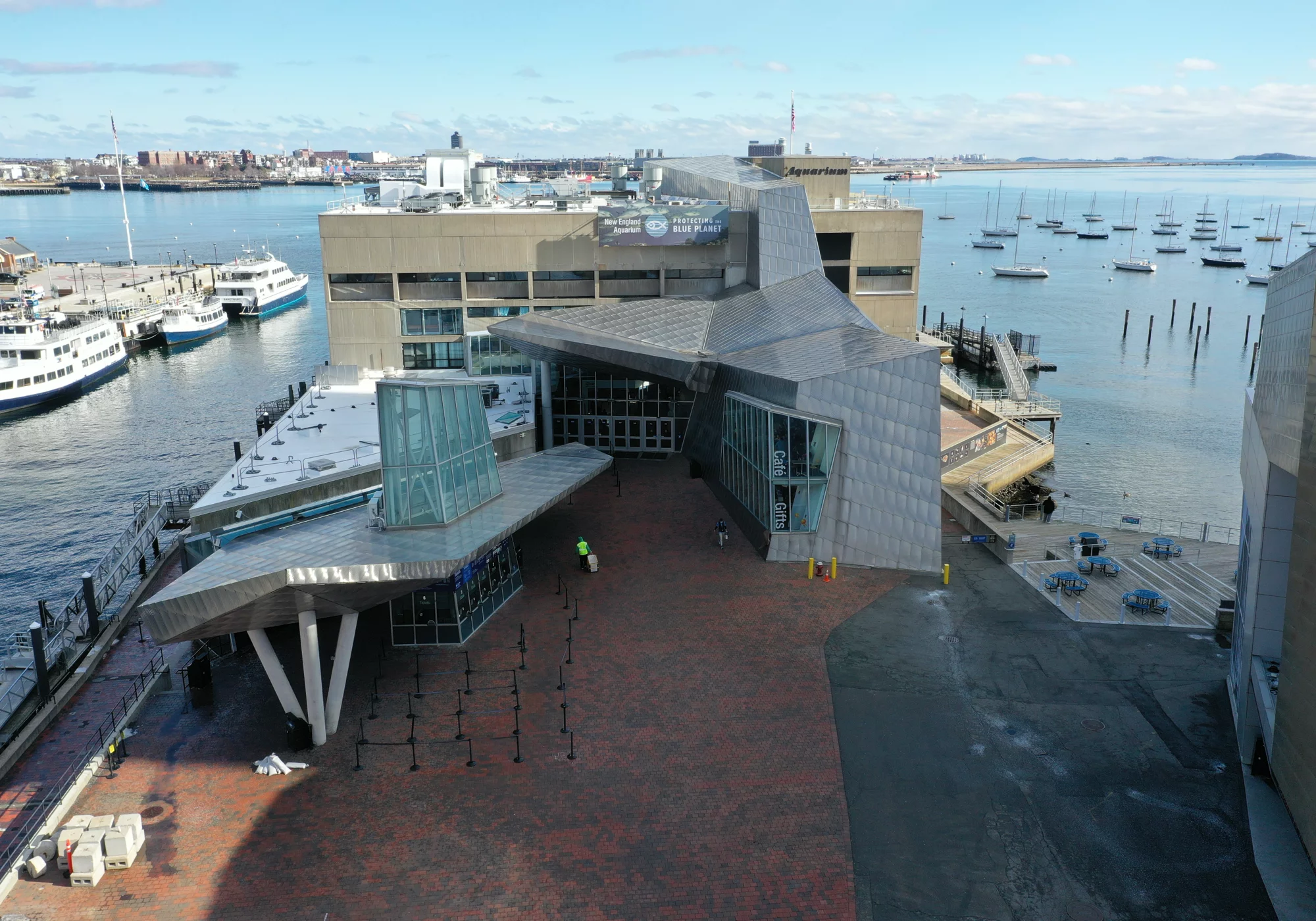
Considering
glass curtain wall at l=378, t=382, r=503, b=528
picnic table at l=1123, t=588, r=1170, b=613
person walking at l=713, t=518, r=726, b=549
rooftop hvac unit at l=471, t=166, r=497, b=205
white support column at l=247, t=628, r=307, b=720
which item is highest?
rooftop hvac unit at l=471, t=166, r=497, b=205

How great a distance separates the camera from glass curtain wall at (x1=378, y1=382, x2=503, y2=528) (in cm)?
2700

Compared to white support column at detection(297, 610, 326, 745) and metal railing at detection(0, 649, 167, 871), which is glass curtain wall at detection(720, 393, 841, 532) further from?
metal railing at detection(0, 649, 167, 871)

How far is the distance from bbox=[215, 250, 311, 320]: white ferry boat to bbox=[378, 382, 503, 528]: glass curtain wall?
104968mm

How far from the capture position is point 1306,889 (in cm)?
1958

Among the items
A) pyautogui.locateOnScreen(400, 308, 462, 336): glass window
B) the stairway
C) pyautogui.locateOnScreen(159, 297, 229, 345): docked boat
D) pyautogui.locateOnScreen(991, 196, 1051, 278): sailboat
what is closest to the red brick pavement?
pyautogui.locateOnScreen(400, 308, 462, 336): glass window

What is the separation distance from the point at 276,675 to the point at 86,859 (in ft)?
20.1

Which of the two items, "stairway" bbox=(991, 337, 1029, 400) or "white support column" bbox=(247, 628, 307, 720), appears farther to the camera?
"stairway" bbox=(991, 337, 1029, 400)

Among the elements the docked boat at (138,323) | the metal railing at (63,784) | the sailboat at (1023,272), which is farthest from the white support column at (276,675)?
the sailboat at (1023,272)

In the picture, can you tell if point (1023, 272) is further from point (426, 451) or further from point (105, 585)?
point (426, 451)

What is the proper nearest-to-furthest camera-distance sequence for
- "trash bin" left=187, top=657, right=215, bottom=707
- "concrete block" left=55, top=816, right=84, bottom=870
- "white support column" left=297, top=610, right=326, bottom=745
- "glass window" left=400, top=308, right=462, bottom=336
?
"concrete block" left=55, top=816, right=84, bottom=870 < "white support column" left=297, top=610, right=326, bottom=745 < "trash bin" left=187, top=657, right=215, bottom=707 < "glass window" left=400, top=308, right=462, bottom=336

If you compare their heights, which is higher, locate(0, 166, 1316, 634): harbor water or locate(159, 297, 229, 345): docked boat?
locate(159, 297, 229, 345): docked boat

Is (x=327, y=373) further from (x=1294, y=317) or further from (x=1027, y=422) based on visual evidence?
(x=1027, y=422)

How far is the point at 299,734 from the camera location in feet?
82.0

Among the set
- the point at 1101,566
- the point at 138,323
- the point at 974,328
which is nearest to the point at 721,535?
the point at 1101,566
